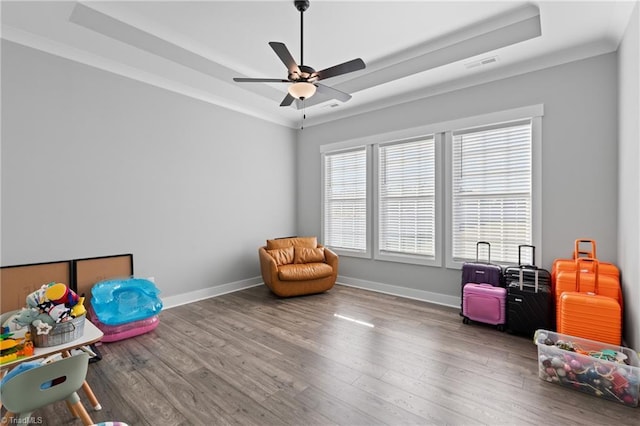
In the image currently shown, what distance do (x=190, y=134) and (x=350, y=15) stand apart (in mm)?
2794

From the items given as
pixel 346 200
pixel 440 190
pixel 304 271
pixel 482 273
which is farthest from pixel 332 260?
pixel 482 273

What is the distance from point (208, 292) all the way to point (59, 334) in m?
2.84

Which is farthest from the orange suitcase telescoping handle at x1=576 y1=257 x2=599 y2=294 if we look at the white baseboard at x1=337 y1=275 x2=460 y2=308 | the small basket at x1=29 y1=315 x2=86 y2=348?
the small basket at x1=29 y1=315 x2=86 y2=348

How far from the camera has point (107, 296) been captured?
321 cm

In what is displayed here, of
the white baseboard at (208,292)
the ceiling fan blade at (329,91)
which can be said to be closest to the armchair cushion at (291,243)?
the white baseboard at (208,292)

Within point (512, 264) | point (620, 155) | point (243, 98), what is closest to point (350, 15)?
point (243, 98)

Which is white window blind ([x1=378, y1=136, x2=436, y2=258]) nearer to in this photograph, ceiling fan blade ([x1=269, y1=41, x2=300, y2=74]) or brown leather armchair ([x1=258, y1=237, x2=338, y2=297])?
brown leather armchair ([x1=258, y1=237, x2=338, y2=297])

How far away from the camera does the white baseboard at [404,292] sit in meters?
4.11

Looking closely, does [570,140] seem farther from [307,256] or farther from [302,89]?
[307,256]

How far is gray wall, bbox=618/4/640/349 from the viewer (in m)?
2.34

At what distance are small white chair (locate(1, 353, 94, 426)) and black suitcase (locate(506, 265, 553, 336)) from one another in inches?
148

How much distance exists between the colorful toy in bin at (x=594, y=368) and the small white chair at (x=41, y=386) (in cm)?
327

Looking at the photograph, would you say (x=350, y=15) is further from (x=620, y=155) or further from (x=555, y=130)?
(x=620, y=155)

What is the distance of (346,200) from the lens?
5426 millimetres
